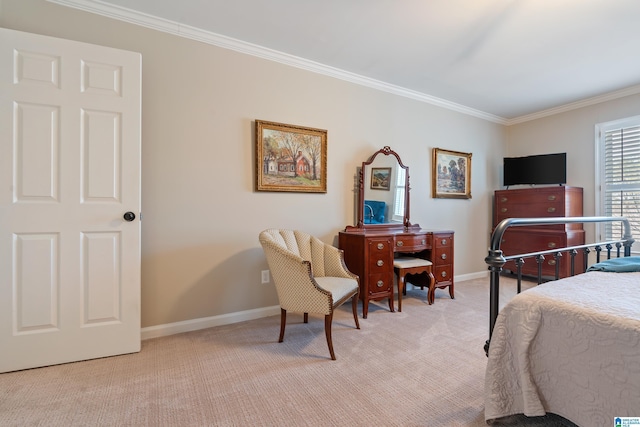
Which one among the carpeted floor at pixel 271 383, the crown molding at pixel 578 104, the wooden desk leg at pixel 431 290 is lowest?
the carpeted floor at pixel 271 383

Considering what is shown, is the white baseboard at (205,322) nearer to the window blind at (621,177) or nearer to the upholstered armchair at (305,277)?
the upholstered armchair at (305,277)

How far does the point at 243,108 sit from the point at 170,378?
2185 millimetres

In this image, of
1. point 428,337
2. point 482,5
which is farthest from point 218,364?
point 482,5

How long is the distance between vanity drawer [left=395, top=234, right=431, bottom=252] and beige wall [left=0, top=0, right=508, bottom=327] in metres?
0.60

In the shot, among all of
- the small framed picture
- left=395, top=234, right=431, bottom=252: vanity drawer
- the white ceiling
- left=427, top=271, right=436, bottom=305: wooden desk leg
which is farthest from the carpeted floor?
the white ceiling

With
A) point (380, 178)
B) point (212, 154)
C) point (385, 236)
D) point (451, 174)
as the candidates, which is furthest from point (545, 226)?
point (212, 154)

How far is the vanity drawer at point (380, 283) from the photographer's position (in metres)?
2.79

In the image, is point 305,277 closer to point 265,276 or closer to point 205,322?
point 265,276

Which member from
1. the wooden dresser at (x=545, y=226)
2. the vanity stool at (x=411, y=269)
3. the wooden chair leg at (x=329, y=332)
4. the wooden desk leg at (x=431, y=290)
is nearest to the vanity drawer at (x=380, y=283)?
the vanity stool at (x=411, y=269)

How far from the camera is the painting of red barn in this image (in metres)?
2.75

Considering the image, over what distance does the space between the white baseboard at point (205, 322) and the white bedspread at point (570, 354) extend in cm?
199

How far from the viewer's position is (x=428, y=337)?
2346 mm

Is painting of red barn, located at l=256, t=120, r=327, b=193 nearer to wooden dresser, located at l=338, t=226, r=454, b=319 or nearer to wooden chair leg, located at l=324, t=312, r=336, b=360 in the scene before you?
wooden dresser, located at l=338, t=226, r=454, b=319

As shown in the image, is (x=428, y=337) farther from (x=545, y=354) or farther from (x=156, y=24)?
(x=156, y=24)
